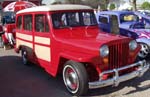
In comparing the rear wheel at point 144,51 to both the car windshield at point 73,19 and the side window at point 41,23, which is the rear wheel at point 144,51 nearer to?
the car windshield at point 73,19

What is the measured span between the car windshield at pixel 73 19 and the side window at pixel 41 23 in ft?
0.87

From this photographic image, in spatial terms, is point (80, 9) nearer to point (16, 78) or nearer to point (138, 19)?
point (16, 78)

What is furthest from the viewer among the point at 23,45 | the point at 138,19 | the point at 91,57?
the point at 138,19

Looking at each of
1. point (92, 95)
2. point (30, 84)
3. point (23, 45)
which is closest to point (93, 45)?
point (92, 95)

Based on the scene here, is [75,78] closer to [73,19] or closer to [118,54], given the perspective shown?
[118,54]

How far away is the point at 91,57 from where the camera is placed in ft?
19.3

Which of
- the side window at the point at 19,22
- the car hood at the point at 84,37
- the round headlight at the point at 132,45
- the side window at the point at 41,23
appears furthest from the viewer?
the side window at the point at 19,22

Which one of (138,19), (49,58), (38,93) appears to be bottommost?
(38,93)

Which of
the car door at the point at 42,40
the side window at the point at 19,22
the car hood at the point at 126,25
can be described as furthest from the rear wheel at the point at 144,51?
the side window at the point at 19,22

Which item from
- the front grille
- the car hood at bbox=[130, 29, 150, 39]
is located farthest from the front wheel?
the car hood at bbox=[130, 29, 150, 39]

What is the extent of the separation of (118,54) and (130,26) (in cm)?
404

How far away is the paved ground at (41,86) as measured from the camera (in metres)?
6.54

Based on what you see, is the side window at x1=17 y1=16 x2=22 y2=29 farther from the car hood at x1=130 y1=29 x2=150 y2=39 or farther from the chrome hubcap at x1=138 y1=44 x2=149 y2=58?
the chrome hubcap at x1=138 y1=44 x2=149 y2=58

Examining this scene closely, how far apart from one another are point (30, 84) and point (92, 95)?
70.2 inches
